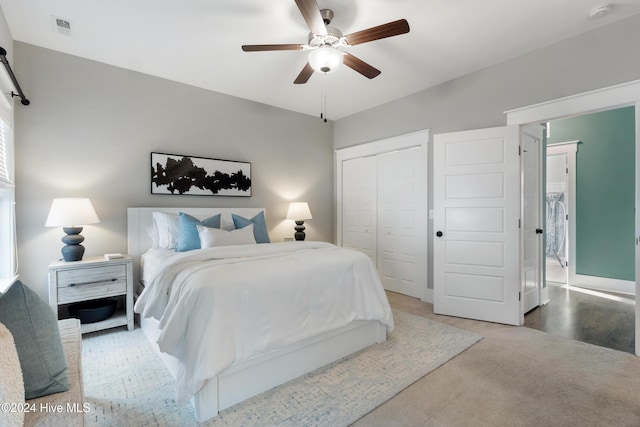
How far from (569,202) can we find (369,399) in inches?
190

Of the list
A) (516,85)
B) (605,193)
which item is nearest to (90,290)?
(516,85)

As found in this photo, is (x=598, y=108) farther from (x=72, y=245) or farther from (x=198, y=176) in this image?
(x=72, y=245)

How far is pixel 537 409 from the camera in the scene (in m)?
1.84

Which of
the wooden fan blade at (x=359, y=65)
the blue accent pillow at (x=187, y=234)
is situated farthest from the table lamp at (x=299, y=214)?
the wooden fan blade at (x=359, y=65)

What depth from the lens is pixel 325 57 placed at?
231cm

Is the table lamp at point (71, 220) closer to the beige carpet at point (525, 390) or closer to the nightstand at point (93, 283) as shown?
the nightstand at point (93, 283)

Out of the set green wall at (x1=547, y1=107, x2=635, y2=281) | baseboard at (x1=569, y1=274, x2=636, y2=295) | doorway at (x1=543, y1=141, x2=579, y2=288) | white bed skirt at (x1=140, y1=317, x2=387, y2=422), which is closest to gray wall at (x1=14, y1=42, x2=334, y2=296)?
white bed skirt at (x1=140, y1=317, x2=387, y2=422)

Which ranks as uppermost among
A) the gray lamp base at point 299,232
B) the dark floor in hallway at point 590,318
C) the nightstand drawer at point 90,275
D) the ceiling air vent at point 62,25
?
the ceiling air vent at point 62,25

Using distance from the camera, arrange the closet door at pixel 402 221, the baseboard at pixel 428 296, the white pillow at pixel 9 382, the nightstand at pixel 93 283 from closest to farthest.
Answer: the white pillow at pixel 9 382, the nightstand at pixel 93 283, the baseboard at pixel 428 296, the closet door at pixel 402 221

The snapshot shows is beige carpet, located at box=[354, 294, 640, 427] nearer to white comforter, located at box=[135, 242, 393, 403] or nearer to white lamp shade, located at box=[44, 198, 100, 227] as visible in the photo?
white comforter, located at box=[135, 242, 393, 403]

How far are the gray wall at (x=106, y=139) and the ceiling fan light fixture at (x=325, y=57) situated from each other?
2119 mm

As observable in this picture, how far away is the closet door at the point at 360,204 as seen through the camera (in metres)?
4.71

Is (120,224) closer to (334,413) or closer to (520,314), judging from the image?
(334,413)

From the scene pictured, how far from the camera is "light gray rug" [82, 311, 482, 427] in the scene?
5.78 ft
